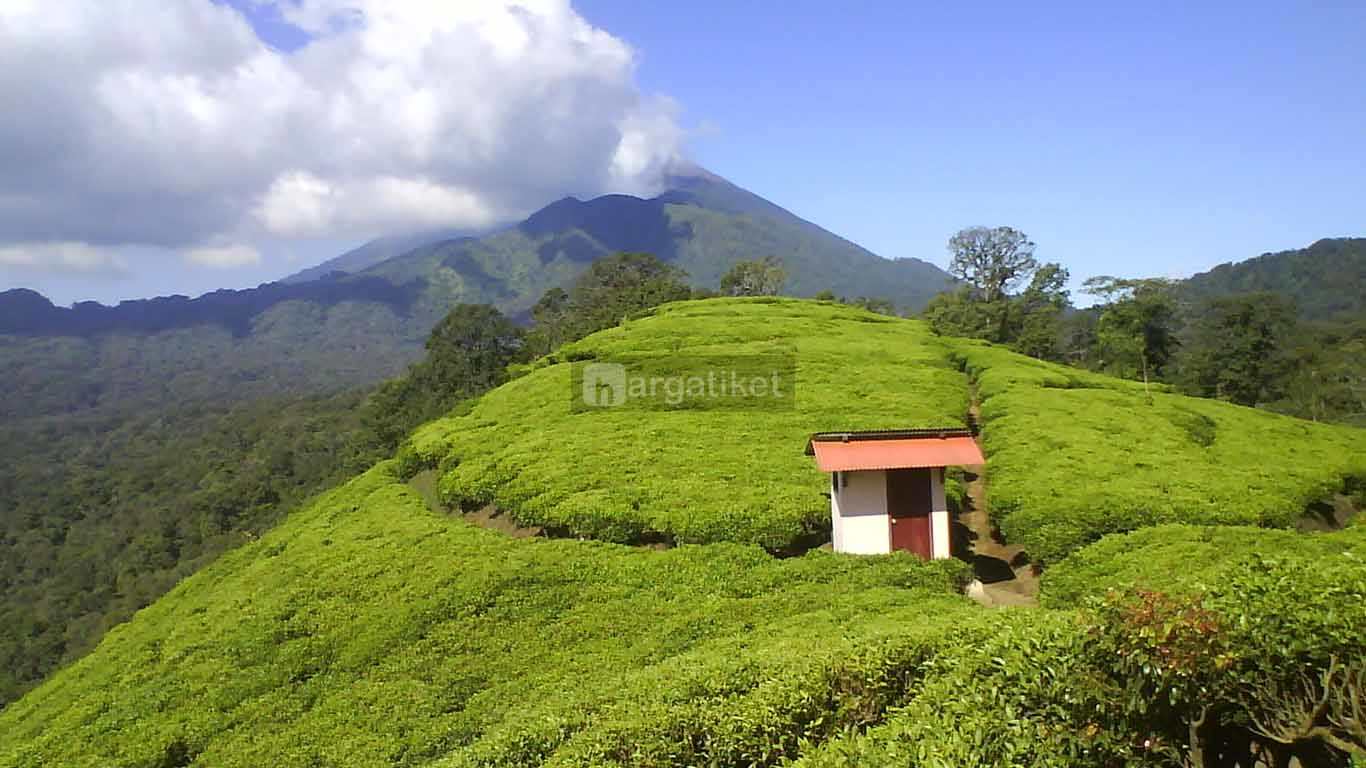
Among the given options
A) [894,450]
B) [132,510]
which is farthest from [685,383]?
[132,510]

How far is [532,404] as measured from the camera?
2331 centimetres

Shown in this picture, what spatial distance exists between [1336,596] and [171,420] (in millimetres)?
177542

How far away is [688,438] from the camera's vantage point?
19.0 metres

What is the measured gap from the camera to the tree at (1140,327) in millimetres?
48656

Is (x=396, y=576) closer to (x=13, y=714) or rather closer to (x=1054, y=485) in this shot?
(x=13, y=714)

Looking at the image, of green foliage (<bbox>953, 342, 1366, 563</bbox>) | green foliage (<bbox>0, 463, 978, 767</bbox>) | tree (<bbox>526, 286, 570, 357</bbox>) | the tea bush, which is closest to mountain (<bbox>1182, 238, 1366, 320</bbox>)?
tree (<bbox>526, 286, 570, 357</bbox>)

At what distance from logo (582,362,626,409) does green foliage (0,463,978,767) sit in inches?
343

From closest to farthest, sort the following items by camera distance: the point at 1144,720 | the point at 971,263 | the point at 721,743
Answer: the point at 1144,720 < the point at 721,743 < the point at 971,263

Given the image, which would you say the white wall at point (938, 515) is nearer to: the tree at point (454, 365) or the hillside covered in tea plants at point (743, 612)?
the hillside covered in tea plants at point (743, 612)

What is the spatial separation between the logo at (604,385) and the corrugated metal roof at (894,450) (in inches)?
408

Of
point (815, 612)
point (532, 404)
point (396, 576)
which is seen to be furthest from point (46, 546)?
point (815, 612)

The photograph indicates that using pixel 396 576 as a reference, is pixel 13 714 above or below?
below

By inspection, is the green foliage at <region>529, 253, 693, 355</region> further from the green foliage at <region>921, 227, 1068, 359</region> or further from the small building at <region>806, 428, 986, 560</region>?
the small building at <region>806, 428, 986, 560</region>

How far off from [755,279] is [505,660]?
2160 inches
